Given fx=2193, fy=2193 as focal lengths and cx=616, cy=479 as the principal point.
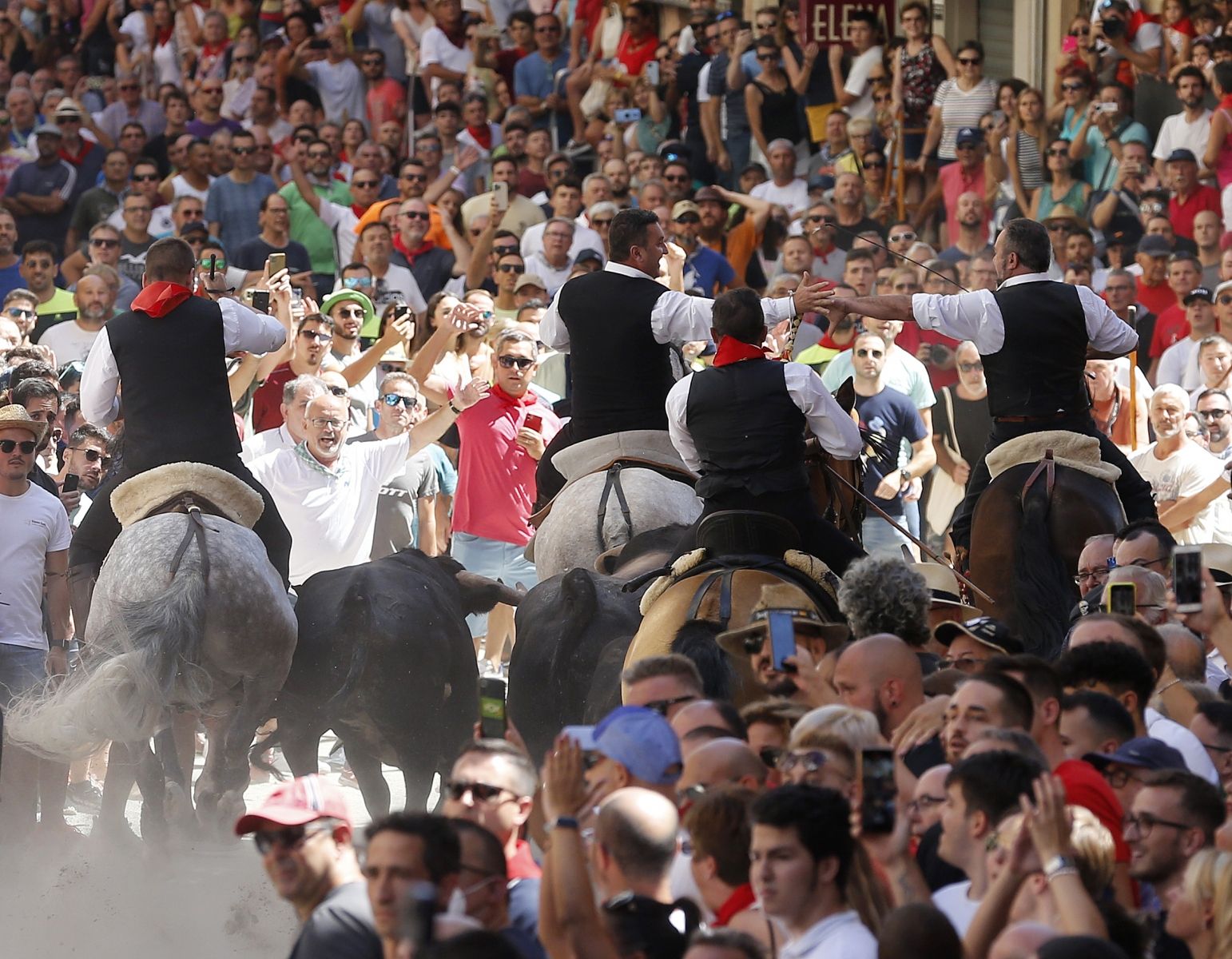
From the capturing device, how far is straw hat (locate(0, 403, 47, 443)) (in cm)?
862

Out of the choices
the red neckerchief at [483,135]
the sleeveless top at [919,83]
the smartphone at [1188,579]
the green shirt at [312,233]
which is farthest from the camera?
the red neckerchief at [483,135]

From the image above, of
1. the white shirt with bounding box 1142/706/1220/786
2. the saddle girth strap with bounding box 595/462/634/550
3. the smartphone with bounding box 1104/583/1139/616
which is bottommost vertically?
the saddle girth strap with bounding box 595/462/634/550

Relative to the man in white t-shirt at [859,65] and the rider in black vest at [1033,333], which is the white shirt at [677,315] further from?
the man in white t-shirt at [859,65]

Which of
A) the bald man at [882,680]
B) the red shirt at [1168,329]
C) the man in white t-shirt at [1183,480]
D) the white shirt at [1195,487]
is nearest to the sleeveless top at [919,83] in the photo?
the red shirt at [1168,329]

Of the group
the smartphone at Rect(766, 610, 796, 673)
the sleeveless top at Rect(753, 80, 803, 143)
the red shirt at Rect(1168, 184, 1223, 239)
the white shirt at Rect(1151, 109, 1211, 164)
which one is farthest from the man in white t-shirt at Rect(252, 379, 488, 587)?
the sleeveless top at Rect(753, 80, 803, 143)

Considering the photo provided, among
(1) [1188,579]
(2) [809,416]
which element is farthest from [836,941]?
(2) [809,416]

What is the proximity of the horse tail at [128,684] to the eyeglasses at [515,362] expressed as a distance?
10.7ft

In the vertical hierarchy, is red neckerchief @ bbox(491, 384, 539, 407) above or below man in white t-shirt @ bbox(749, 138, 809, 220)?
above

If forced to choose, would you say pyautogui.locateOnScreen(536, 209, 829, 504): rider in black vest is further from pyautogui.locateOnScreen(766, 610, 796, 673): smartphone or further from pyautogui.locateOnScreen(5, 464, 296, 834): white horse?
pyautogui.locateOnScreen(766, 610, 796, 673): smartphone

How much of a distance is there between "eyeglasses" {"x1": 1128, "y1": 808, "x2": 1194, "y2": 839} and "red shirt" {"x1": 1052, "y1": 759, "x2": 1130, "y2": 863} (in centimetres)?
6

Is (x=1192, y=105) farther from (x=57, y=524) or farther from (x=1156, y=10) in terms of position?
(x=57, y=524)

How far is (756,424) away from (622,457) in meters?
1.28

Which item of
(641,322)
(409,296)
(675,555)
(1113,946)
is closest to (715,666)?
(675,555)

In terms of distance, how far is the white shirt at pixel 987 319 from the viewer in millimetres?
8336
